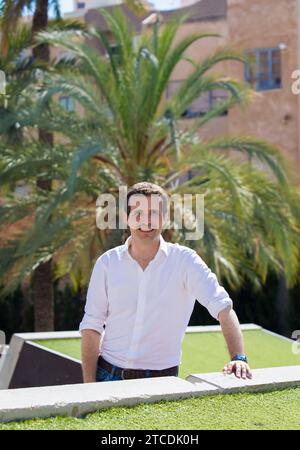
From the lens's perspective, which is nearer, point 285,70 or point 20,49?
point 20,49

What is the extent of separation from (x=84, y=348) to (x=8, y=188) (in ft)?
34.5

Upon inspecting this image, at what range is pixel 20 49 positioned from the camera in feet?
49.9

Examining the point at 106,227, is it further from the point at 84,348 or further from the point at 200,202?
the point at 84,348

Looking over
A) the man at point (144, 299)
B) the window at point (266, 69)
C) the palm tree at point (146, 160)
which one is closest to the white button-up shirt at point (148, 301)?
the man at point (144, 299)

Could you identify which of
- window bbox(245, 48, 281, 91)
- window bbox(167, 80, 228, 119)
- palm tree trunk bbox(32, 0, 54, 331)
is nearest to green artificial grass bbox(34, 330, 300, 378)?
palm tree trunk bbox(32, 0, 54, 331)

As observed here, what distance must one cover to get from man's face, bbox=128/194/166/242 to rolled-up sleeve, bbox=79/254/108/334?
22 centimetres

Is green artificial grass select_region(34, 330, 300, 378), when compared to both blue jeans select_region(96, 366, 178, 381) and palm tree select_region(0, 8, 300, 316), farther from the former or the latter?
blue jeans select_region(96, 366, 178, 381)

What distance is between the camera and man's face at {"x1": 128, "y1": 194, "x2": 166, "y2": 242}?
3.97 m

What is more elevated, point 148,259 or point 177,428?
point 148,259

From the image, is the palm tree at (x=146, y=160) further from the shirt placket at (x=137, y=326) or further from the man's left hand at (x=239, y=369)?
the man's left hand at (x=239, y=369)

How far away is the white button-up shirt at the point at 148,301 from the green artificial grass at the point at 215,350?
460cm

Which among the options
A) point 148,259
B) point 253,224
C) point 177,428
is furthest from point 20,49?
point 177,428

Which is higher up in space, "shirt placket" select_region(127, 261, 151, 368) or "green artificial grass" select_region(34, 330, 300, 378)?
"shirt placket" select_region(127, 261, 151, 368)

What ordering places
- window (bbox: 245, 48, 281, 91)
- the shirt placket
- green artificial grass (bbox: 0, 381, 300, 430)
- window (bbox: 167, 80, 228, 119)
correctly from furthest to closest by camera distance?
window (bbox: 167, 80, 228, 119), window (bbox: 245, 48, 281, 91), the shirt placket, green artificial grass (bbox: 0, 381, 300, 430)
